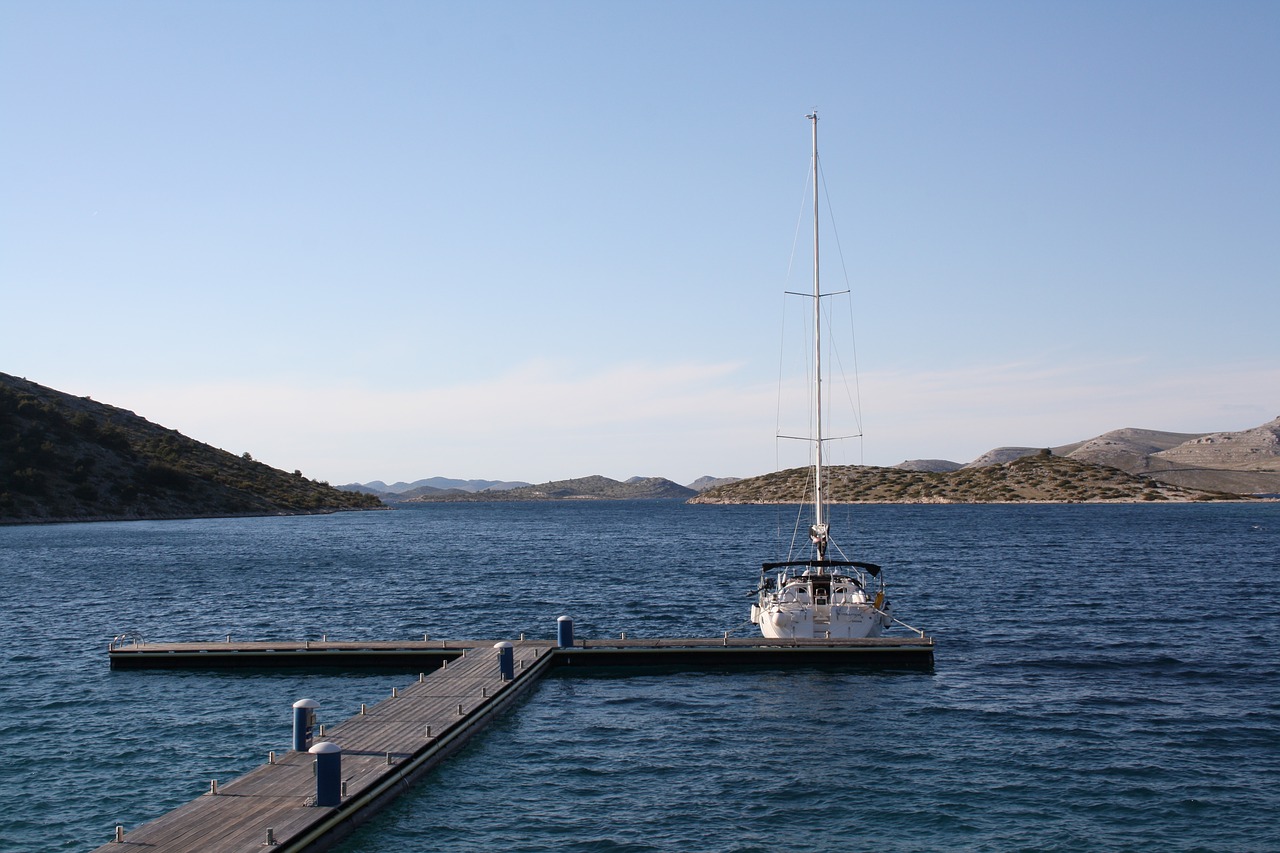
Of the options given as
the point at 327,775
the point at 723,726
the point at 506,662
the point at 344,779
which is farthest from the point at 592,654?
the point at 327,775

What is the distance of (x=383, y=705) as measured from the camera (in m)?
31.5

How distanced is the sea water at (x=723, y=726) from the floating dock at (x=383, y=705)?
863mm

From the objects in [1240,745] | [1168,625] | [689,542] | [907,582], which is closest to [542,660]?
[1240,745]

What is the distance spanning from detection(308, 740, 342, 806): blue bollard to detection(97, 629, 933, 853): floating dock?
48 mm

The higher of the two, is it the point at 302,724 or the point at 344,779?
the point at 302,724

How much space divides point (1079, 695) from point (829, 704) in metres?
9.11

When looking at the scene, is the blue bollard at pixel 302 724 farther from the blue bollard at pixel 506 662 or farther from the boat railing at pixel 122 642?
the boat railing at pixel 122 642

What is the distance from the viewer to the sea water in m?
22.8

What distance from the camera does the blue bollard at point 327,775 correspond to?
21312mm

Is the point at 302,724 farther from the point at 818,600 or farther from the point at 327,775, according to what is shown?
the point at 818,600

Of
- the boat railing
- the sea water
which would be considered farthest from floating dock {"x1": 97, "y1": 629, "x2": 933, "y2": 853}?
the sea water

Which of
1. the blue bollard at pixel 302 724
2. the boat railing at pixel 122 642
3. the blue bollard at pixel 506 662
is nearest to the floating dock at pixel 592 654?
the boat railing at pixel 122 642

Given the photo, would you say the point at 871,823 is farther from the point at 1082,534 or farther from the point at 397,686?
the point at 1082,534

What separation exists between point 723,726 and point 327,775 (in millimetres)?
13698
